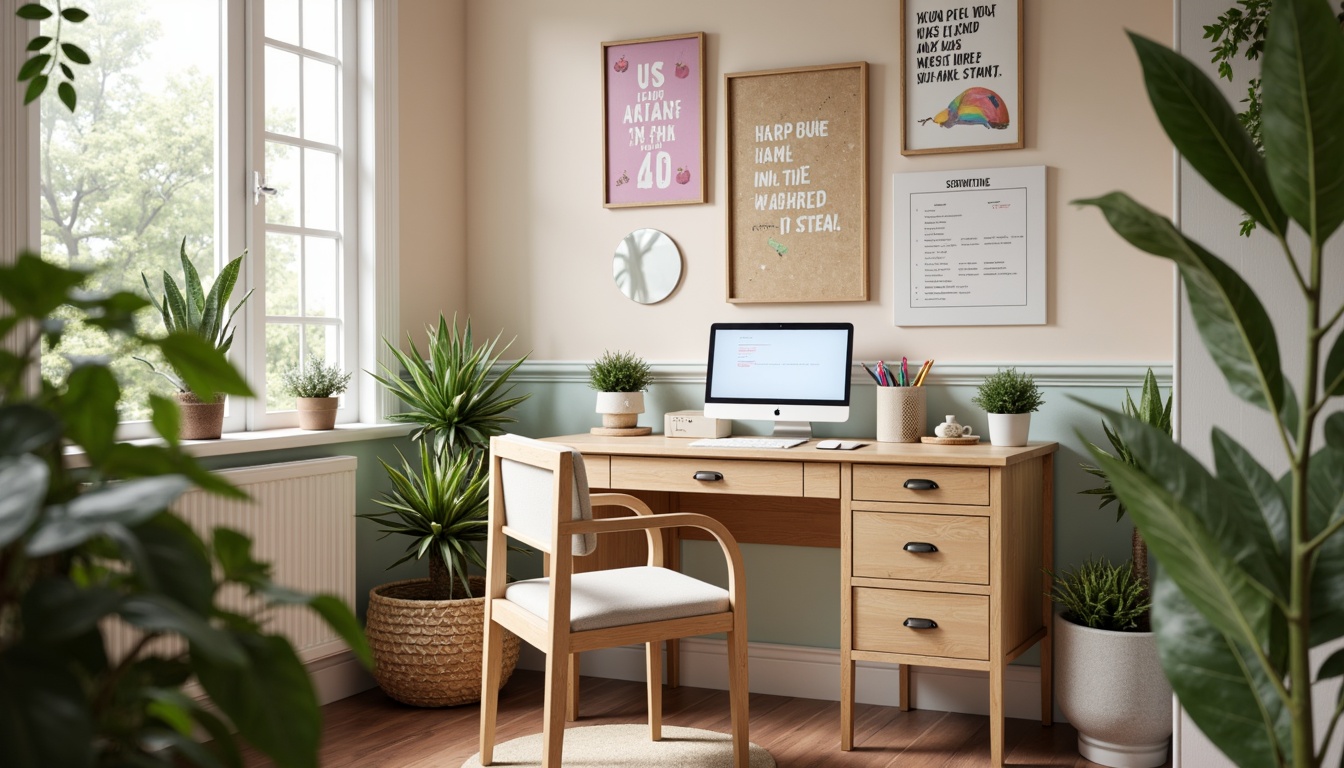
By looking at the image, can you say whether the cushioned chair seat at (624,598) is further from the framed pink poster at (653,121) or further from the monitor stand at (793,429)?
the framed pink poster at (653,121)

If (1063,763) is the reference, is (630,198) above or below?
above

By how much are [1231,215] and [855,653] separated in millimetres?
1505

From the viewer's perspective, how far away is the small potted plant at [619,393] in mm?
3559

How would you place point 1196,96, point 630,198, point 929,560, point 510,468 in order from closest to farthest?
point 1196,96 < point 510,468 < point 929,560 < point 630,198

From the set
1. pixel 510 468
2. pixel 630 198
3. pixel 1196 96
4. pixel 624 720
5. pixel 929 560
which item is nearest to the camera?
pixel 1196 96

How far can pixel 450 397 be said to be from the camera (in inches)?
137

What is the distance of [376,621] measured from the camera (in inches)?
131

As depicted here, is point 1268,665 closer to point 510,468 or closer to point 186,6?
point 510,468

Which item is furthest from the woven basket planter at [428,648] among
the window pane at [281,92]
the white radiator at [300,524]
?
the window pane at [281,92]

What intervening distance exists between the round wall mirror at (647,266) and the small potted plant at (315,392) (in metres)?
0.96

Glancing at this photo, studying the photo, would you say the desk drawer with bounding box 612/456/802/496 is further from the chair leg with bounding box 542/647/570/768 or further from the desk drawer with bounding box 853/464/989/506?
the chair leg with bounding box 542/647/570/768

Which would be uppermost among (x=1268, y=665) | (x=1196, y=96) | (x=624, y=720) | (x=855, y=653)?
(x=1196, y=96)

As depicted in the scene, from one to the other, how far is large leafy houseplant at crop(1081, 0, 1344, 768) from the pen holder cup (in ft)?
7.25

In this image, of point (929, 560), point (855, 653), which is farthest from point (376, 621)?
Answer: point (929, 560)
